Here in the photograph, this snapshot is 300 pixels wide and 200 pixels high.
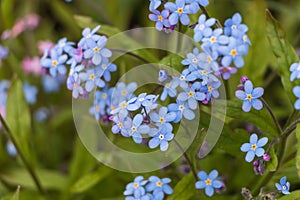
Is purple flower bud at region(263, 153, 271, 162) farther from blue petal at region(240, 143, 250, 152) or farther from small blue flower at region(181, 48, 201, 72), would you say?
small blue flower at region(181, 48, 201, 72)

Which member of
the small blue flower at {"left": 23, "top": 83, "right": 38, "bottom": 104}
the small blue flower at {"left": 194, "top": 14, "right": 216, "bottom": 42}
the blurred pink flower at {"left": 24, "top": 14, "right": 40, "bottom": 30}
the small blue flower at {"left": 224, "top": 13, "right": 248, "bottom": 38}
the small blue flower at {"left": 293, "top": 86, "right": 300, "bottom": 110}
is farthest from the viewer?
the blurred pink flower at {"left": 24, "top": 14, "right": 40, "bottom": 30}

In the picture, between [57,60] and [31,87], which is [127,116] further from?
[31,87]

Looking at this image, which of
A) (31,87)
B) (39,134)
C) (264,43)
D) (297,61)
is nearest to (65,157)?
(39,134)

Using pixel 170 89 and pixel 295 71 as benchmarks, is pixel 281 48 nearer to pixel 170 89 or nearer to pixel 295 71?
pixel 295 71

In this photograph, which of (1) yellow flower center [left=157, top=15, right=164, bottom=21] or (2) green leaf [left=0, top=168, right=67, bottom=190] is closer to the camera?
(1) yellow flower center [left=157, top=15, right=164, bottom=21]

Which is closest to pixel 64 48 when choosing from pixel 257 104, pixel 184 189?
pixel 184 189

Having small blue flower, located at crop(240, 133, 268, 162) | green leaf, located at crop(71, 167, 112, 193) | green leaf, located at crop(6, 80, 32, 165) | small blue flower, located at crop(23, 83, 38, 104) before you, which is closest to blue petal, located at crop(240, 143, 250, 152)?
small blue flower, located at crop(240, 133, 268, 162)
